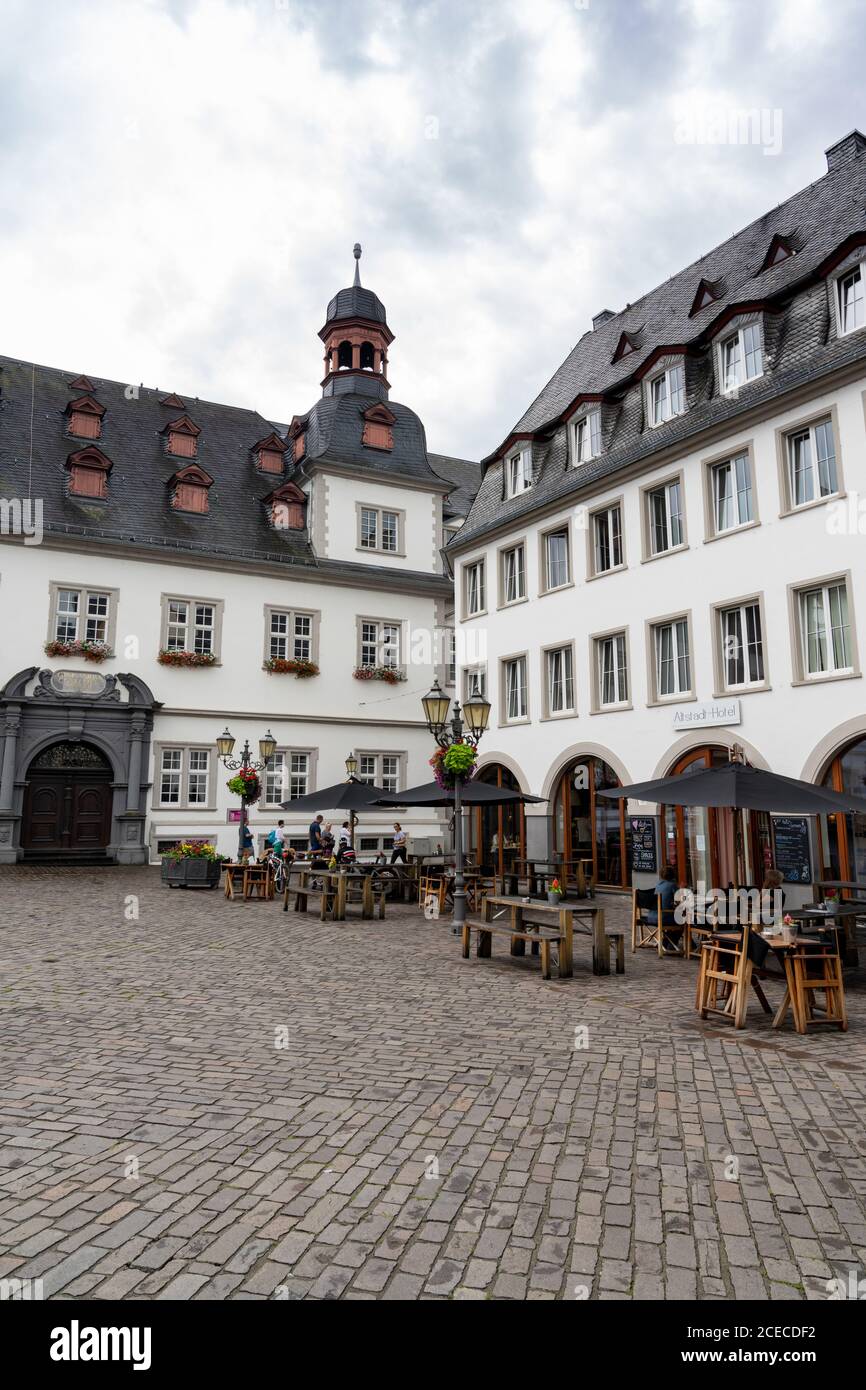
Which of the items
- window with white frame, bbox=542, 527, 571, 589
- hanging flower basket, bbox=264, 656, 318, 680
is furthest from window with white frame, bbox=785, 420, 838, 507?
hanging flower basket, bbox=264, 656, 318, 680

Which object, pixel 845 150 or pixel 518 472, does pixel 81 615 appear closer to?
pixel 518 472

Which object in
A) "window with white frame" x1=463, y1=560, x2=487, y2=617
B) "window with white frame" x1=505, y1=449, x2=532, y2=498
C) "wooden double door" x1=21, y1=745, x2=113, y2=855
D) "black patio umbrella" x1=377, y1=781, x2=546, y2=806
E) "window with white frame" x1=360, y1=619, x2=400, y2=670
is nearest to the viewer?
"black patio umbrella" x1=377, y1=781, x2=546, y2=806

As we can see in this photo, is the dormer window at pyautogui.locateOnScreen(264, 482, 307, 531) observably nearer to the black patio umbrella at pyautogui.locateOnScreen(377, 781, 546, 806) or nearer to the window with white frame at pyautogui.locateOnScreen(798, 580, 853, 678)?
the black patio umbrella at pyautogui.locateOnScreen(377, 781, 546, 806)

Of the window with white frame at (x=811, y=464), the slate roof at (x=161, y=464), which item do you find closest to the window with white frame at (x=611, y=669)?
the window with white frame at (x=811, y=464)

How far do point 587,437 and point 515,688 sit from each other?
6.85 metres

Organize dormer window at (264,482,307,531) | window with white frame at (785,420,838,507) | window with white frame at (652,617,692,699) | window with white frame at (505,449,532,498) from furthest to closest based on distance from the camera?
dormer window at (264,482,307,531), window with white frame at (505,449,532,498), window with white frame at (652,617,692,699), window with white frame at (785,420,838,507)

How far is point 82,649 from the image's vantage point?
26.0 metres

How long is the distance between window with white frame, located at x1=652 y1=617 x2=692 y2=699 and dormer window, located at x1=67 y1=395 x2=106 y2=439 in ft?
68.2

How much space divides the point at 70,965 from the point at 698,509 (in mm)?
14749

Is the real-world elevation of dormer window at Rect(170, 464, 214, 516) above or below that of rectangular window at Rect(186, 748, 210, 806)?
above

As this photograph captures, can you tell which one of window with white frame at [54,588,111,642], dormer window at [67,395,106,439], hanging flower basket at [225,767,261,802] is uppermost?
dormer window at [67,395,106,439]

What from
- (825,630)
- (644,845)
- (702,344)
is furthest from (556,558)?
(825,630)

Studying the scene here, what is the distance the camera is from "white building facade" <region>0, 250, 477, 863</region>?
85.1 feet
